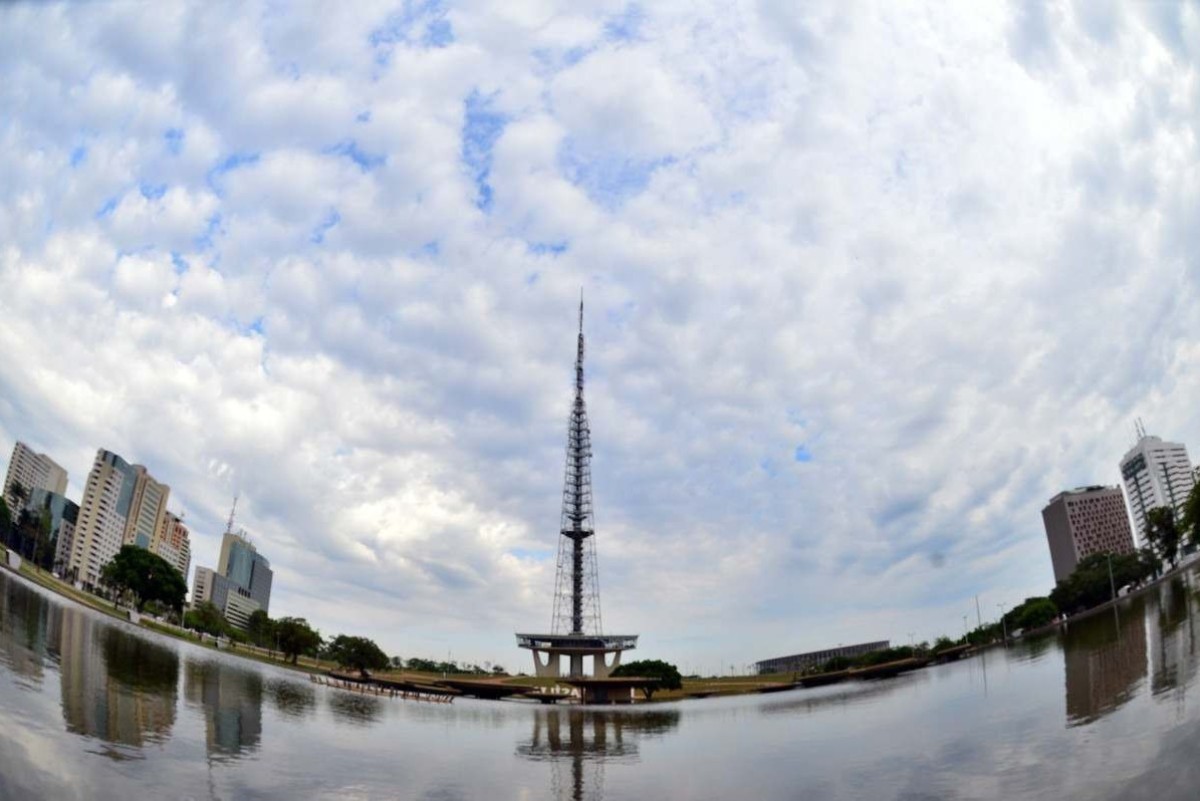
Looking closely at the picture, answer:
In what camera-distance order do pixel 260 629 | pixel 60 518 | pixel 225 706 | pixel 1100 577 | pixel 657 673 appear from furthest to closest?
1. pixel 657 673
2. pixel 1100 577
3. pixel 260 629
4. pixel 225 706
5. pixel 60 518

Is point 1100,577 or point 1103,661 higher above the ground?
point 1100,577

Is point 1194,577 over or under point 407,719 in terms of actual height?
over

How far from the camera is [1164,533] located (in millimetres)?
29500

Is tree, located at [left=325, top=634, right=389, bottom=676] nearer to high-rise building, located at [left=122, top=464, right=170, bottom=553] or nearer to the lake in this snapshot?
the lake

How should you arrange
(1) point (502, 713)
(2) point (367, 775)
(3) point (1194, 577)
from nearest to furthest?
(2) point (367, 775) < (3) point (1194, 577) < (1) point (502, 713)

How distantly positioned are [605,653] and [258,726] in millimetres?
116220

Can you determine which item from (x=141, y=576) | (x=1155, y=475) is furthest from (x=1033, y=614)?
(x=141, y=576)

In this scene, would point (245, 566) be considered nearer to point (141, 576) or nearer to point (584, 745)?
point (141, 576)

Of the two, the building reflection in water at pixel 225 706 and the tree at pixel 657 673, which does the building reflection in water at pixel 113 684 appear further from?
the tree at pixel 657 673

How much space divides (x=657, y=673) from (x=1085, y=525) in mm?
87600

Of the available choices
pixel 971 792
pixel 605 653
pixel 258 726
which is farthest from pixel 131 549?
pixel 605 653

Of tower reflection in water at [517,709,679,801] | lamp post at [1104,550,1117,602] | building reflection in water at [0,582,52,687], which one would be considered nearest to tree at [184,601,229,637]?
building reflection in water at [0,582,52,687]

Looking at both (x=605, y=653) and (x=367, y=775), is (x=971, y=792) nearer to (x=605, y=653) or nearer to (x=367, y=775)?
(x=367, y=775)

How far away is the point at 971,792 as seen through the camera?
20.0m
